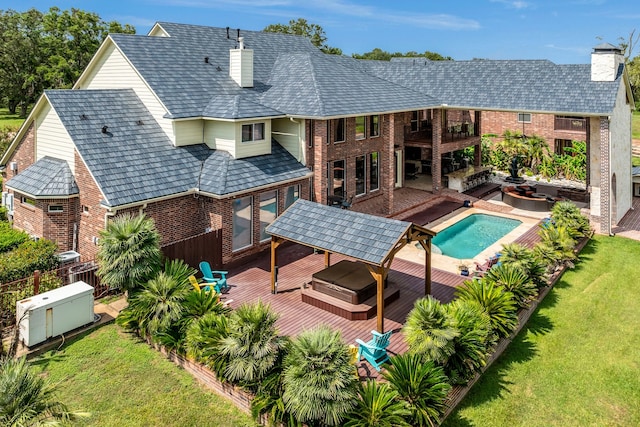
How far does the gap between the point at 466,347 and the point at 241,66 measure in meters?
18.6

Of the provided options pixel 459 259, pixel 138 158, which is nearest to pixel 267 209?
pixel 138 158

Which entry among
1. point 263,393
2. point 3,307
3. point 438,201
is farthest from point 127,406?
point 438,201

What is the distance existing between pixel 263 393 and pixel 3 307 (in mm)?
8776

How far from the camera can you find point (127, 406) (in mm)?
10672

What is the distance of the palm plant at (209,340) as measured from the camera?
439 inches

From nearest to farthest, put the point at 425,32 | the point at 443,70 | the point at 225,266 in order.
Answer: the point at 225,266
the point at 443,70
the point at 425,32

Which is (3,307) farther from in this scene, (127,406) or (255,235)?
(255,235)

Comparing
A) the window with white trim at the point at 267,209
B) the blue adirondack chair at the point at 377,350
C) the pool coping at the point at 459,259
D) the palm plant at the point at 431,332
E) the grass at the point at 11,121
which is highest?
the grass at the point at 11,121

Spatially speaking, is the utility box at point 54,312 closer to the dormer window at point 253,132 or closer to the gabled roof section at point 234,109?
the gabled roof section at point 234,109

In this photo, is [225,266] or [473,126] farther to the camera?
[473,126]

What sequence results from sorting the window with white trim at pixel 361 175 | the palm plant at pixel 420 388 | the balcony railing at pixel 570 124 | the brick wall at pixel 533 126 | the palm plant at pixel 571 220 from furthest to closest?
the brick wall at pixel 533 126 < the balcony railing at pixel 570 124 < the window with white trim at pixel 361 175 < the palm plant at pixel 571 220 < the palm plant at pixel 420 388

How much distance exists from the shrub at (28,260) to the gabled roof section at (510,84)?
23146 mm

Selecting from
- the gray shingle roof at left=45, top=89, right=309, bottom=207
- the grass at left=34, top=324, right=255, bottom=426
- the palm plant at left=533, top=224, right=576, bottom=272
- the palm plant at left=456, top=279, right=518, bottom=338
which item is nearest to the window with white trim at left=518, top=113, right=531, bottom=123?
the palm plant at left=533, top=224, right=576, bottom=272

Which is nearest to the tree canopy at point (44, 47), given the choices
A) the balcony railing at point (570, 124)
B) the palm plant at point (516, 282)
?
the balcony railing at point (570, 124)
